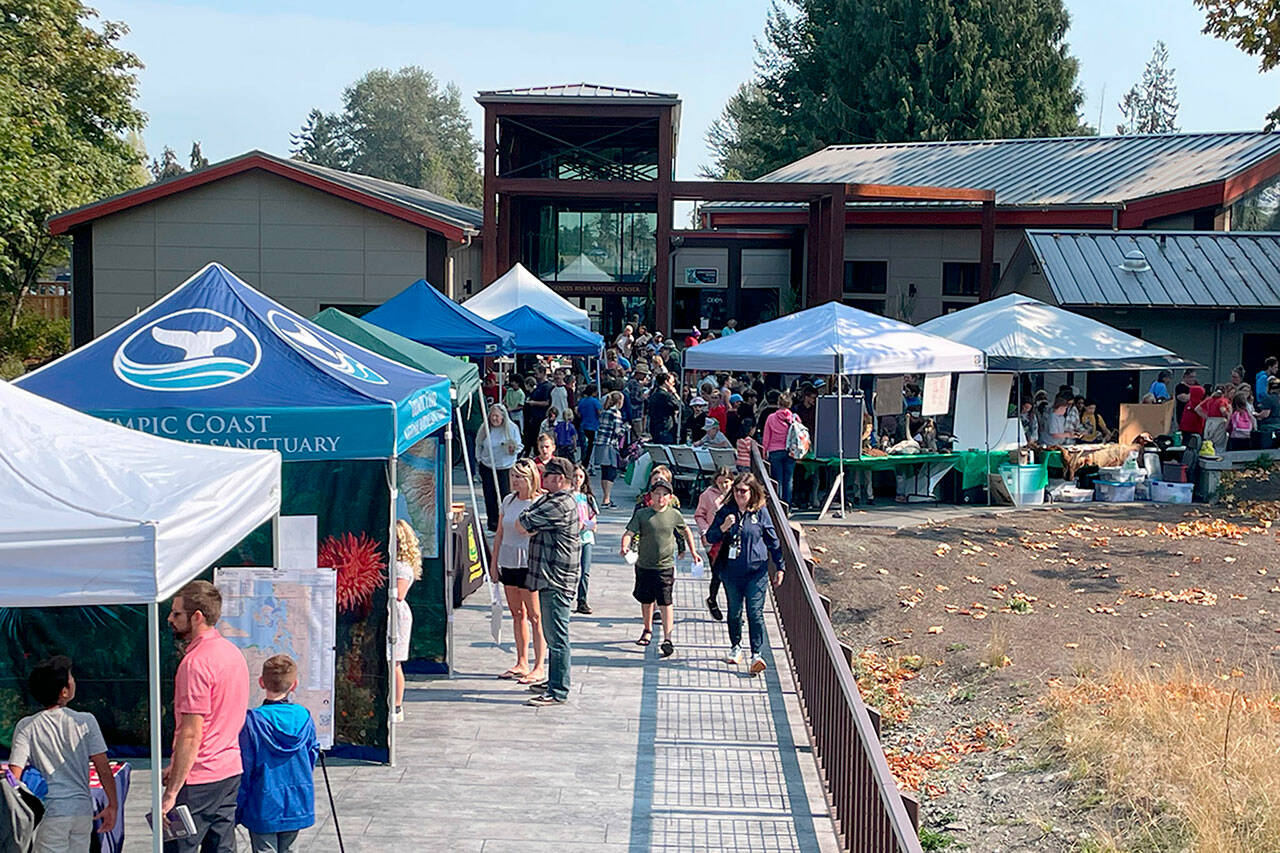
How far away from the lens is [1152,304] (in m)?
26.8

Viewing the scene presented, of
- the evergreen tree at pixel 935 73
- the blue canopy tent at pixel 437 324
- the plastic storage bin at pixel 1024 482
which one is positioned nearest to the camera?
the blue canopy tent at pixel 437 324

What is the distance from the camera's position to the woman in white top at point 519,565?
10336mm

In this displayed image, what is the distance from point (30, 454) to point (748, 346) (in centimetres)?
1363

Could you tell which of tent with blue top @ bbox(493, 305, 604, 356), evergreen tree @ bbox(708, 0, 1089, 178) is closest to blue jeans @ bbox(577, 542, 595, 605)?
tent with blue top @ bbox(493, 305, 604, 356)

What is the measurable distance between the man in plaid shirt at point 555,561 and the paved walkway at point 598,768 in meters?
0.36

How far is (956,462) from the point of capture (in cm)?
1989

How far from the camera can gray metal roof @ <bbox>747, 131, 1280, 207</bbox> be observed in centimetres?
3522

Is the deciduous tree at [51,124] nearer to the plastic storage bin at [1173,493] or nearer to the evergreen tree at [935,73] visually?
the plastic storage bin at [1173,493]

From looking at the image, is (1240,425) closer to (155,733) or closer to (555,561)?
(555,561)

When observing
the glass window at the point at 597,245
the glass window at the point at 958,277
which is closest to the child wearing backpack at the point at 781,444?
the glass window at the point at 958,277

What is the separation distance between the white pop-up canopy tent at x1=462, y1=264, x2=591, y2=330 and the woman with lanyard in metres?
10.6

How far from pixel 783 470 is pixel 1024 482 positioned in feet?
13.9

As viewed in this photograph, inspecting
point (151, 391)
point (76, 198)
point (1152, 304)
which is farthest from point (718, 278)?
point (151, 391)

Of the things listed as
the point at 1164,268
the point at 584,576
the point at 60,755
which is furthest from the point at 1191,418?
the point at 60,755
